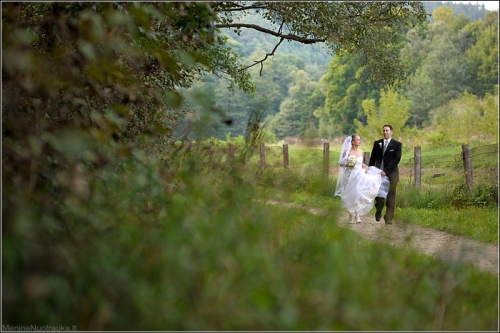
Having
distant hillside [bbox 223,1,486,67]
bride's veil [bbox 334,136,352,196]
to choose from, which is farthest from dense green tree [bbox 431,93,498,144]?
distant hillside [bbox 223,1,486,67]

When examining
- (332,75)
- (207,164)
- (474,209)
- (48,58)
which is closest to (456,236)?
(474,209)

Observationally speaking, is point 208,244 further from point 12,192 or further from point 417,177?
point 417,177

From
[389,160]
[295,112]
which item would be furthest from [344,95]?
[389,160]

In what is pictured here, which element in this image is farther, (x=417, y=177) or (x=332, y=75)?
(x=332, y=75)

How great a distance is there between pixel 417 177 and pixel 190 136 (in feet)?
47.4

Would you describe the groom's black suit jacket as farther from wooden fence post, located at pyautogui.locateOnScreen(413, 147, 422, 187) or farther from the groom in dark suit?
wooden fence post, located at pyautogui.locateOnScreen(413, 147, 422, 187)

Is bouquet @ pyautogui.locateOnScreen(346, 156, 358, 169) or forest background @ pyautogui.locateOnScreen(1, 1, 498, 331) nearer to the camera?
forest background @ pyautogui.locateOnScreen(1, 1, 498, 331)

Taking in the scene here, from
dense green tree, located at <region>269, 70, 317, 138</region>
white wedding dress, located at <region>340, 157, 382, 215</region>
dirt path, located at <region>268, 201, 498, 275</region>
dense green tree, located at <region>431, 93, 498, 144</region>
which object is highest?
dense green tree, located at <region>269, 70, 317, 138</region>

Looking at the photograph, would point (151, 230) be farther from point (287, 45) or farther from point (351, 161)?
point (287, 45)

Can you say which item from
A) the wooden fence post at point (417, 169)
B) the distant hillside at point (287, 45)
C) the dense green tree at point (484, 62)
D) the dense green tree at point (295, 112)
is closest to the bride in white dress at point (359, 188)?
the wooden fence post at point (417, 169)

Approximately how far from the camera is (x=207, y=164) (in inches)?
261

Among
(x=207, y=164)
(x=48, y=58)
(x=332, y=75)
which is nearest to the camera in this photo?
(x=48, y=58)

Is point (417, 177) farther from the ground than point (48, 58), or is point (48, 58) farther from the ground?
point (48, 58)

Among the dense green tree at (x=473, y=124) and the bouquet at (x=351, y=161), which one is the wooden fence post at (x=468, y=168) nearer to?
the bouquet at (x=351, y=161)
